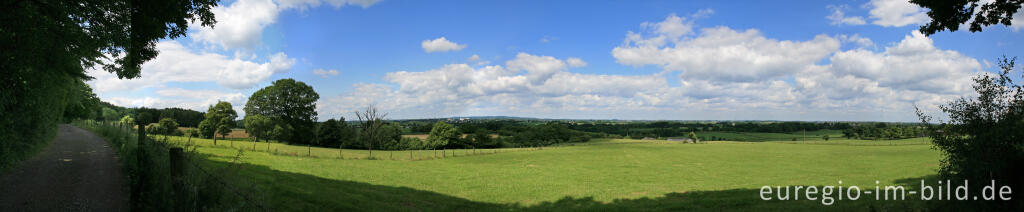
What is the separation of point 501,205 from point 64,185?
1337cm

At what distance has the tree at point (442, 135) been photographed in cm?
7619

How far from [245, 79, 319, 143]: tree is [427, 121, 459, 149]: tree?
2381 centimetres

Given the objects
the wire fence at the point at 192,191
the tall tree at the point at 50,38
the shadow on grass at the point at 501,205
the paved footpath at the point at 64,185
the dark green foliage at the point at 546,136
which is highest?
the tall tree at the point at 50,38

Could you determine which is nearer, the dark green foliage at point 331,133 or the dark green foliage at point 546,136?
the dark green foliage at point 331,133

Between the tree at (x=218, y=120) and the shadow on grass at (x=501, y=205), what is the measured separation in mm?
49615

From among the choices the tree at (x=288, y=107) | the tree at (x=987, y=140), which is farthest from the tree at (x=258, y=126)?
the tree at (x=987, y=140)

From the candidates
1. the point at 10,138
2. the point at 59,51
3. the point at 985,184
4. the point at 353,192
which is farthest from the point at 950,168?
the point at 10,138

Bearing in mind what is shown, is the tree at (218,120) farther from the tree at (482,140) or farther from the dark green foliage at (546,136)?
the dark green foliage at (546,136)

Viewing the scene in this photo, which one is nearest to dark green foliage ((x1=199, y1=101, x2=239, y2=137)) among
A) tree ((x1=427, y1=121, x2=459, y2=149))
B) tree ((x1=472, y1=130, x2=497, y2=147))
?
tree ((x1=427, y1=121, x2=459, y2=149))

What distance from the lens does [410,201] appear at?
14125 millimetres

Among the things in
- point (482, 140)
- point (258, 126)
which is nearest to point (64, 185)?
point (258, 126)

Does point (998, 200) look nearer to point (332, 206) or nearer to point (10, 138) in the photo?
point (332, 206)

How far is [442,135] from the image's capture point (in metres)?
77.5

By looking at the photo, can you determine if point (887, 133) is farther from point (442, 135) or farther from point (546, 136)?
point (442, 135)
